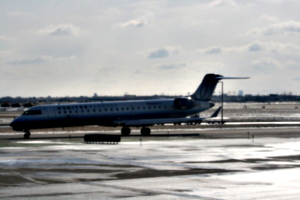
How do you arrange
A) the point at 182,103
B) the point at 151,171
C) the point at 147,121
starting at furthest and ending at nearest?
the point at 182,103, the point at 147,121, the point at 151,171

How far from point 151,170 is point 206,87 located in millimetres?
36822

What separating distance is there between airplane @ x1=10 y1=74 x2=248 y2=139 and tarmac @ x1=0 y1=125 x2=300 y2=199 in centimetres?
905

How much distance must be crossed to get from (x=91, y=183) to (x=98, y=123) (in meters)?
33.3

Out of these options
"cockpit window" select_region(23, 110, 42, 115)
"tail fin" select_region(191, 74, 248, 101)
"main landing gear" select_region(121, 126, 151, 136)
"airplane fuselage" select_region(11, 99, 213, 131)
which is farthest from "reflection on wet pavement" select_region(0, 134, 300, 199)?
"tail fin" select_region(191, 74, 248, 101)

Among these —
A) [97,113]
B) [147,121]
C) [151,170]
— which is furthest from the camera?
[147,121]

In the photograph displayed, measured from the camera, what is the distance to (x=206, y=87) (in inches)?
2547

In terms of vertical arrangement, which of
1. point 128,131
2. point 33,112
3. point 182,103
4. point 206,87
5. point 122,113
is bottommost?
point 128,131

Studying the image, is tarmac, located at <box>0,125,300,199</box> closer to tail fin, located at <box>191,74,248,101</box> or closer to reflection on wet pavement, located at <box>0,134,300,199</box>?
reflection on wet pavement, located at <box>0,134,300,199</box>

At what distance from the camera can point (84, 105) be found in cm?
5731

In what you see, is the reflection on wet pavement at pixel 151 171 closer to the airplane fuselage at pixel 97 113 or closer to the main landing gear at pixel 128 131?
the airplane fuselage at pixel 97 113

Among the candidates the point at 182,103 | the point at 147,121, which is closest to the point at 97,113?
the point at 147,121

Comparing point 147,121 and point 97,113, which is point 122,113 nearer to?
point 147,121

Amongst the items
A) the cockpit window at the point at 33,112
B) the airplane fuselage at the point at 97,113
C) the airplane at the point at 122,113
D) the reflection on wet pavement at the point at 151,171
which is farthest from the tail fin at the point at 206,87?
the reflection on wet pavement at the point at 151,171

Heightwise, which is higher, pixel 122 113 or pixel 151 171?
pixel 122 113
